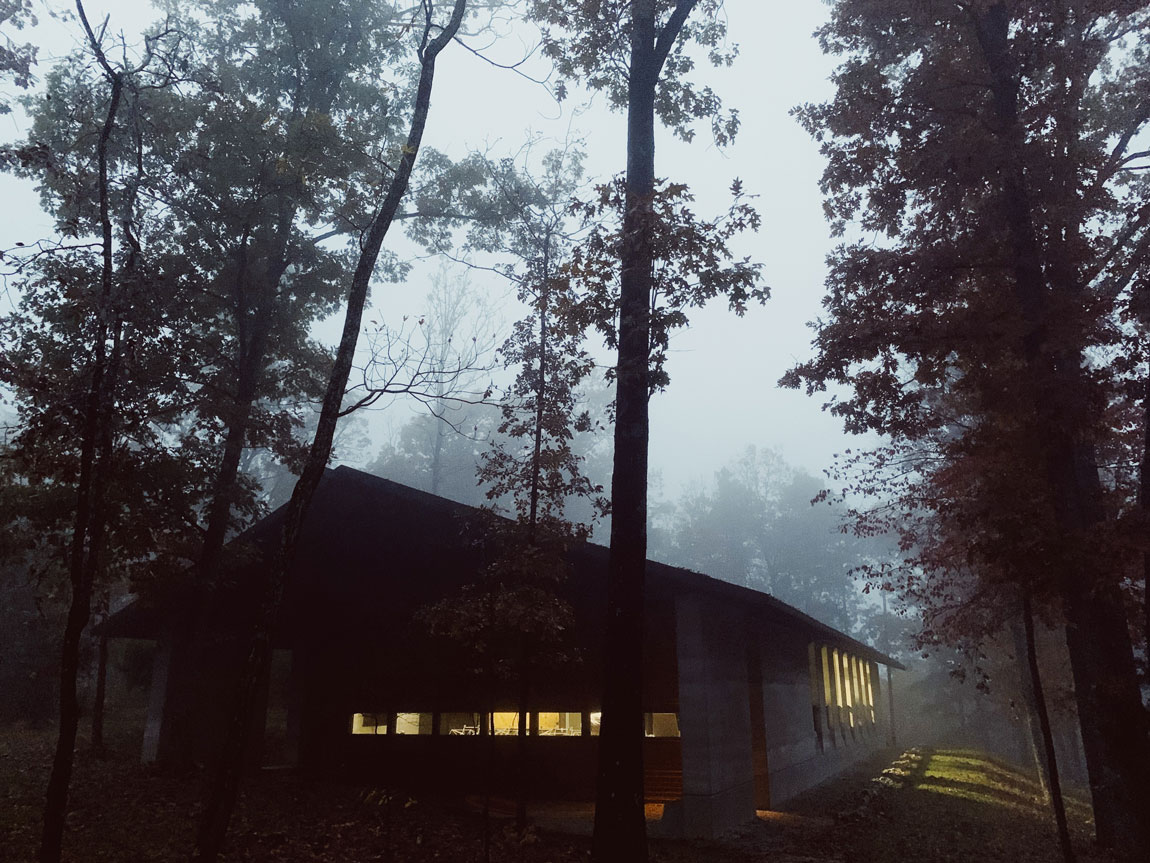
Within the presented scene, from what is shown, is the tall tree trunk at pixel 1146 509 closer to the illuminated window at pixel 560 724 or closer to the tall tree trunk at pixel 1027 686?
the illuminated window at pixel 560 724

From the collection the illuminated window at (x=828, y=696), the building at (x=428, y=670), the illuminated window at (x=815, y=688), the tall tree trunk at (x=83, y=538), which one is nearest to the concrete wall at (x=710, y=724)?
the building at (x=428, y=670)

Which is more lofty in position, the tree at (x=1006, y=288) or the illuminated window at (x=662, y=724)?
the tree at (x=1006, y=288)

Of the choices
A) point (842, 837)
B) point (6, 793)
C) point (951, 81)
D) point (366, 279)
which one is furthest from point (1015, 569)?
point (6, 793)

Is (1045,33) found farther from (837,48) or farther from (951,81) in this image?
(837,48)

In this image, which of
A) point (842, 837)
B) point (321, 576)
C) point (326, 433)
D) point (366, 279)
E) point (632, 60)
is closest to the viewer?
point (326, 433)

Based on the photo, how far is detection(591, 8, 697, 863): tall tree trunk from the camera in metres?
8.17

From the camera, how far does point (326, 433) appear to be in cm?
959

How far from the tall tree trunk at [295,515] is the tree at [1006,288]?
23.2 ft

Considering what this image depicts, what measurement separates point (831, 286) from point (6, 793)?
54.4ft

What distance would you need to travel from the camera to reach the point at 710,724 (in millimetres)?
13164

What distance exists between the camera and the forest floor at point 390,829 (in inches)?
411

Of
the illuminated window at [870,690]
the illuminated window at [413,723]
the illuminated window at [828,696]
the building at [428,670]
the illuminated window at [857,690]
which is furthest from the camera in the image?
the illuminated window at [870,690]

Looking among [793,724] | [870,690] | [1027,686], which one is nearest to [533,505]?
[793,724]

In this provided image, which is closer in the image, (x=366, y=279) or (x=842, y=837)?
(x=366, y=279)
